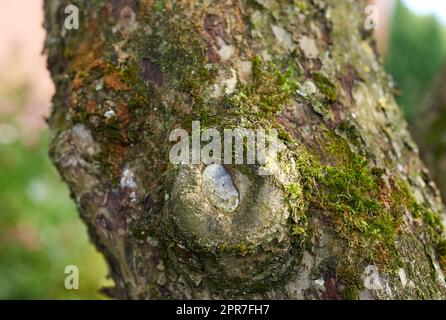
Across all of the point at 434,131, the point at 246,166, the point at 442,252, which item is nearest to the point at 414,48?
the point at 434,131

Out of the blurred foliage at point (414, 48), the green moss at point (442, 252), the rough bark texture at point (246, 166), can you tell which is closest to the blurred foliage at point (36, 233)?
the rough bark texture at point (246, 166)

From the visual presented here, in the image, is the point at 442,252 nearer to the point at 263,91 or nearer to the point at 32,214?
the point at 263,91

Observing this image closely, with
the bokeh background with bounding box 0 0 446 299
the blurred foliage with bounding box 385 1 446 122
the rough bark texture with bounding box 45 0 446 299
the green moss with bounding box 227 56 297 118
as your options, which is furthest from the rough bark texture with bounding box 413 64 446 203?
the blurred foliage with bounding box 385 1 446 122

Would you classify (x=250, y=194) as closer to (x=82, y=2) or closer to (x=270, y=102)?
(x=270, y=102)

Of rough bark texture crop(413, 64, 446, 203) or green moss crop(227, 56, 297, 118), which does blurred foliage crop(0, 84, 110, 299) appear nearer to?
rough bark texture crop(413, 64, 446, 203)

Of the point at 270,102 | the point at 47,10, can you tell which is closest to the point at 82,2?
the point at 47,10

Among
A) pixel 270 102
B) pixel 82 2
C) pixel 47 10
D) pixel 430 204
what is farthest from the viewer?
pixel 47 10
